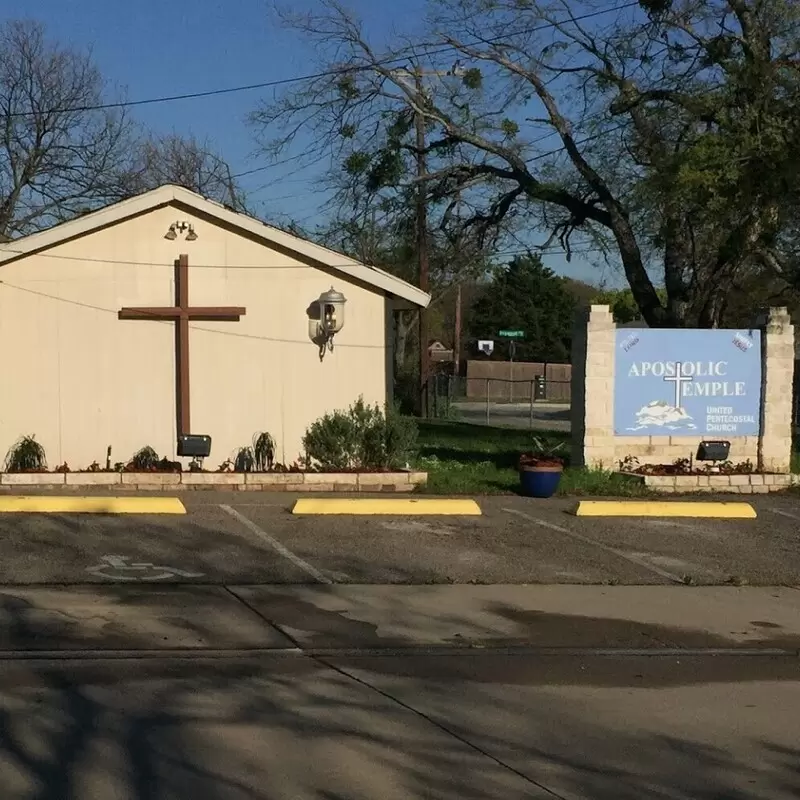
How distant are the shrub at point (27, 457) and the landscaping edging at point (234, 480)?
440mm

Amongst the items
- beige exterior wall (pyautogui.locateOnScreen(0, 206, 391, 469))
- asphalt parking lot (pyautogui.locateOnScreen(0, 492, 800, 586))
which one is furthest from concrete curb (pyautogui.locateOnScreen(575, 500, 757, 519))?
beige exterior wall (pyautogui.locateOnScreen(0, 206, 391, 469))

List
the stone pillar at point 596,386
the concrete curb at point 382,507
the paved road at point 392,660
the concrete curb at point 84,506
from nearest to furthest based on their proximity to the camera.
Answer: the paved road at point 392,660, the concrete curb at point 84,506, the concrete curb at point 382,507, the stone pillar at point 596,386

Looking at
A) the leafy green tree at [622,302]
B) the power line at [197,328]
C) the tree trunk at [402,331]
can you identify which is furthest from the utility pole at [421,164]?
the leafy green tree at [622,302]

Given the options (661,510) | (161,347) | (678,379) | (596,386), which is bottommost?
(661,510)

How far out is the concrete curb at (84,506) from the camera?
14234mm

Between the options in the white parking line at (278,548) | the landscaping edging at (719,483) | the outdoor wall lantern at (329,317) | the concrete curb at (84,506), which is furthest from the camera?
the outdoor wall lantern at (329,317)

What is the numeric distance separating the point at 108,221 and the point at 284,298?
270cm

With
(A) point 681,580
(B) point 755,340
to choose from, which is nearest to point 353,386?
(B) point 755,340

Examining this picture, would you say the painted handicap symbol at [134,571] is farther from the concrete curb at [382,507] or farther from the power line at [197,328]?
the power line at [197,328]

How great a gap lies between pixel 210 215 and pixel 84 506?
201 inches

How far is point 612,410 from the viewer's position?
1773cm

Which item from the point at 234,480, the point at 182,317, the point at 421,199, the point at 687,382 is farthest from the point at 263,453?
the point at 421,199

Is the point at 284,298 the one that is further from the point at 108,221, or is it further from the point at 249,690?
the point at 249,690

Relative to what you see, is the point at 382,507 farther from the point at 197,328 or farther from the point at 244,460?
the point at 197,328
